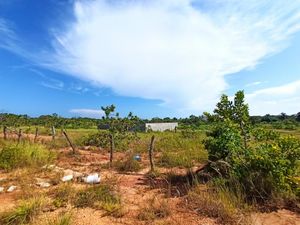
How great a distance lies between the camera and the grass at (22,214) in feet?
15.7

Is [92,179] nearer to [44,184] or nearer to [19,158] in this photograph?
[44,184]

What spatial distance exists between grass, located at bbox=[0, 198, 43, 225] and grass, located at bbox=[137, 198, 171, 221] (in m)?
1.80

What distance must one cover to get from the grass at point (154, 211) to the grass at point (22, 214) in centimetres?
180

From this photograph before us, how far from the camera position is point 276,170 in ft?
17.9

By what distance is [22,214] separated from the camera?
4.88 metres

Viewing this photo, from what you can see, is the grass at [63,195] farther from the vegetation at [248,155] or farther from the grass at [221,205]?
the vegetation at [248,155]

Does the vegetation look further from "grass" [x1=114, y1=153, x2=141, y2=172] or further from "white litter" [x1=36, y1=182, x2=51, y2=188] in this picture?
"white litter" [x1=36, y1=182, x2=51, y2=188]

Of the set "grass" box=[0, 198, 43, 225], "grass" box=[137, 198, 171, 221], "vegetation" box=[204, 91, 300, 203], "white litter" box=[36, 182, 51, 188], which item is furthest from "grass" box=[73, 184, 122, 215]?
"vegetation" box=[204, 91, 300, 203]

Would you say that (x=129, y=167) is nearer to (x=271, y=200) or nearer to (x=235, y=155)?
(x=235, y=155)

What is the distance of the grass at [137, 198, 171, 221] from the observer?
5043 millimetres

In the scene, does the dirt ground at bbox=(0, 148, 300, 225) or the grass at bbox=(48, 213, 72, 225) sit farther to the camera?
the dirt ground at bbox=(0, 148, 300, 225)

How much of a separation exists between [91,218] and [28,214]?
1051 mm

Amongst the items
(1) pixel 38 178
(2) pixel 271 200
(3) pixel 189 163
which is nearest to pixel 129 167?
(3) pixel 189 163

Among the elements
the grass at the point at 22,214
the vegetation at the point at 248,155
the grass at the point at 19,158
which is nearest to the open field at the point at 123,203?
the grass at the point at 22,214
